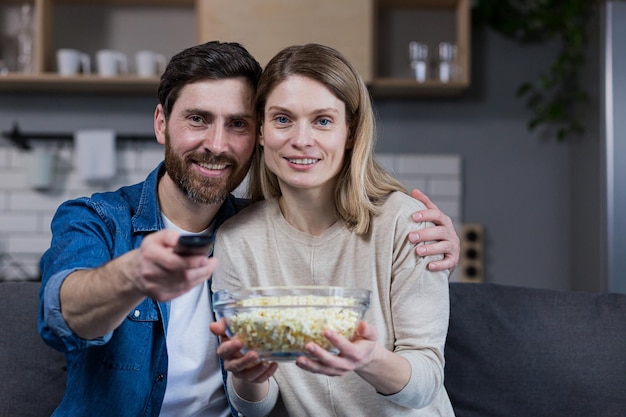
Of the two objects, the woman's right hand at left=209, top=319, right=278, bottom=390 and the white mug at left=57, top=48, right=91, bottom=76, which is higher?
the white mug at left=57, top=48, right=91, bottom=76

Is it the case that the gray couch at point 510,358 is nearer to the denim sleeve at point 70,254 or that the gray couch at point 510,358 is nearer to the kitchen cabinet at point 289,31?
the denim sleeve at point 70,254

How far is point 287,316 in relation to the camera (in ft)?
4.09

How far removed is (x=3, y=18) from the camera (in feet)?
13.0

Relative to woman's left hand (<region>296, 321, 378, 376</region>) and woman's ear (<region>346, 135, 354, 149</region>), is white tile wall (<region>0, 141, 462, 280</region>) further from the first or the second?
woman's left hand (<region>296, 321, 378, 376</region>)

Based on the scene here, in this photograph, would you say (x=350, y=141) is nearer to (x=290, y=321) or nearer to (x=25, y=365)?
(x=290, y=321)

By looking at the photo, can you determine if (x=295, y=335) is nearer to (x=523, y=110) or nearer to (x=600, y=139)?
(x=600, y=139)

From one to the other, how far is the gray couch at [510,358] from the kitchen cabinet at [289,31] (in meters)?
1.89

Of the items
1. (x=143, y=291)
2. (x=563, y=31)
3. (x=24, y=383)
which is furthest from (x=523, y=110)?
(x=143, y=291)

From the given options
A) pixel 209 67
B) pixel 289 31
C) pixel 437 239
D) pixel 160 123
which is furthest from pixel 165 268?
pixel 289 31

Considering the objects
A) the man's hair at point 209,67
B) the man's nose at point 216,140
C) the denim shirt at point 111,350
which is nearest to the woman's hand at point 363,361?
the denim shirt at point 111,350

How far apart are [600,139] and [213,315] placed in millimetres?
2269

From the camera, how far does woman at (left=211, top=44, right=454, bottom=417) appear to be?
5.46 ft

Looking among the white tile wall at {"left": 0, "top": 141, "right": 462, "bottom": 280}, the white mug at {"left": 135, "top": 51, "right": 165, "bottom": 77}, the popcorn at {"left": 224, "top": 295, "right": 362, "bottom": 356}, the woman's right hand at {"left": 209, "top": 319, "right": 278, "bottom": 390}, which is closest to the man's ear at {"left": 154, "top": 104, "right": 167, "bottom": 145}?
the woman's right hand at {"left": 209, "top": 319, "right": 278, "bottom": 390}

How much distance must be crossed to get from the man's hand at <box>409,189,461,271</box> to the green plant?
93.9 inches
